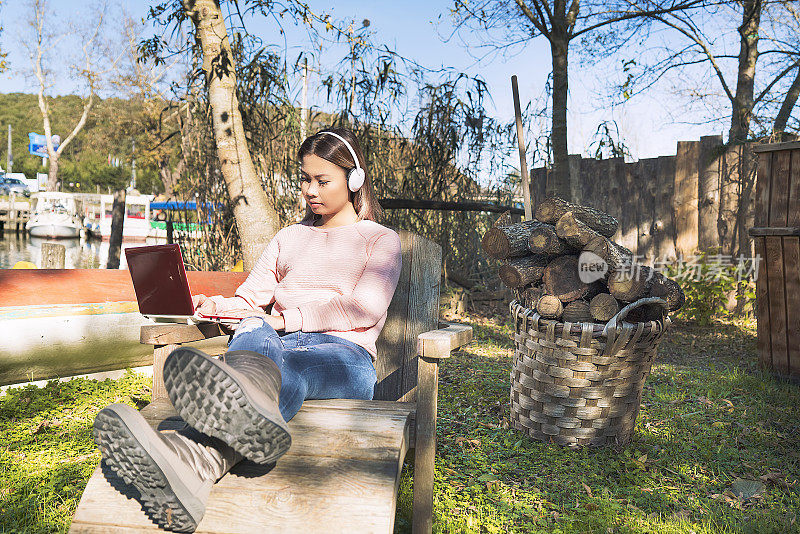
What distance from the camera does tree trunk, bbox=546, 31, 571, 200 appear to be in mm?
6199

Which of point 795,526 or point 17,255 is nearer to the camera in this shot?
point 795,526

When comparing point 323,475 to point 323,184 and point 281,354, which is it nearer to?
point 281,354

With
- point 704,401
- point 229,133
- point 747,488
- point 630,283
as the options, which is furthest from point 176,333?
point 704,401

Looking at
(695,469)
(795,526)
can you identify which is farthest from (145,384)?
(795,526)

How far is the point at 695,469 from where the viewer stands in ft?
9.00

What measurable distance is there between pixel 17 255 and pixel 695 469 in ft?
77.0

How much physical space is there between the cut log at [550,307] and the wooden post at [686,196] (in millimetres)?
4013

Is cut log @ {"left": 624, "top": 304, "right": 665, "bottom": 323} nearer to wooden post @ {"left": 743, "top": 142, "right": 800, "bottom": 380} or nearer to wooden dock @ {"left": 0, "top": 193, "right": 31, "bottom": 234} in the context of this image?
wooden post @ {"left": 743, "top": 142, "right": 800, "bottom": 380}

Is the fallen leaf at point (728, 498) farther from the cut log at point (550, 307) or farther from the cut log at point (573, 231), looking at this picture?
the cut log at point (573, 231)

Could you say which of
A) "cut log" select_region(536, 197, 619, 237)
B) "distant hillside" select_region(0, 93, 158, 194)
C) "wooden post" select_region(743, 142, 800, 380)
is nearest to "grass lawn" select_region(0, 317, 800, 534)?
"wooden post" select_region(743, 142, 800, 380)

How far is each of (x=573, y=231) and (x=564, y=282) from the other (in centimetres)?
29

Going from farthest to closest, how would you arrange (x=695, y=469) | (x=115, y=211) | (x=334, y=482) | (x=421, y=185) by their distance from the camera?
1. (x=115, y=211)
2. (x=421, y=185)
3. (x=695, y=469)
4. (x=334, y=482)

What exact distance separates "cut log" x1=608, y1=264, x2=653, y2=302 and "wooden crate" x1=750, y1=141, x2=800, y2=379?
1.77 meters

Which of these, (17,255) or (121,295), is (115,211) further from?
(17,255)
